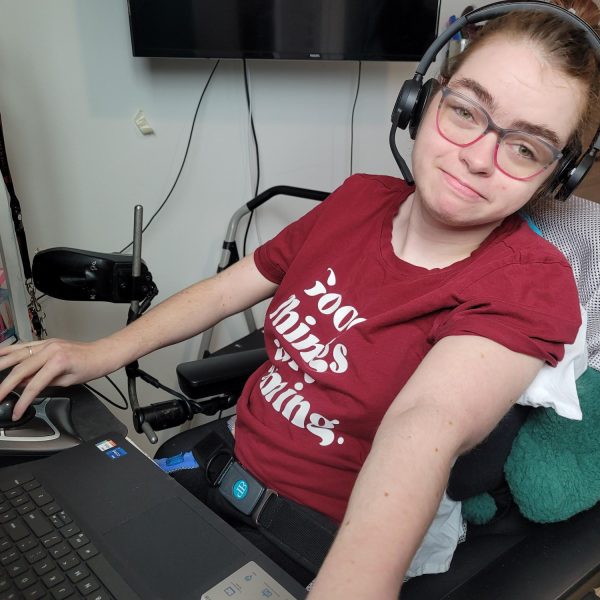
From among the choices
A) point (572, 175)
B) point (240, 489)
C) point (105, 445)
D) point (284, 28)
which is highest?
point (284, 28)

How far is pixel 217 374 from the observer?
1.09 metres

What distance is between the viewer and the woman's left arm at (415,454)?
49 cm

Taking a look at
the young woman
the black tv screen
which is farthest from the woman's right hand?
the black tv screen

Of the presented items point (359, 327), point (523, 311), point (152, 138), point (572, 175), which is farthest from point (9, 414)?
point (152, 138)

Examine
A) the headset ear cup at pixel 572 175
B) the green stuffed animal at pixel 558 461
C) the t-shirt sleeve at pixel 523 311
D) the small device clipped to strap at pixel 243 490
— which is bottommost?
the small device clipped to strap at pixel 243 490

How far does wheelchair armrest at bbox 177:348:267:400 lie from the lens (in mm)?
1077

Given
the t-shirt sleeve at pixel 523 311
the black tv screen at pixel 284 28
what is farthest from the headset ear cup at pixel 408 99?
the black tv screen at pixel 284 28

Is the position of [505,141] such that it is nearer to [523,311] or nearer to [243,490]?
[523,311]

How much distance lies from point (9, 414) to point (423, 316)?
580mm

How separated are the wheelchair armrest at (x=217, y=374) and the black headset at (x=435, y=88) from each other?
477 mm

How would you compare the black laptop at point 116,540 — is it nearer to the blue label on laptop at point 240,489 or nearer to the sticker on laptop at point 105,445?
the sticker on laptop at point 105,445

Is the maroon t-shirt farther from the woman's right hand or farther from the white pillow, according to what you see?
the woman's right hand

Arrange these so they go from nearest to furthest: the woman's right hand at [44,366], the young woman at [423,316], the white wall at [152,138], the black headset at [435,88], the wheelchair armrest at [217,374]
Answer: the young woman at [423,316] < the black headset at [435,88] < the woman's right hand at [44,366] < the wheelchair armrest at [217,374] < the white wall at [152,138]

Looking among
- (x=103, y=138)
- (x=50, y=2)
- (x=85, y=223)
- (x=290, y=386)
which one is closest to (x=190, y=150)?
(x=103, y=138)
